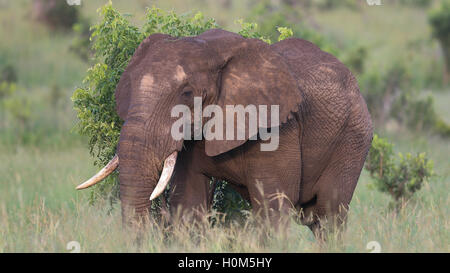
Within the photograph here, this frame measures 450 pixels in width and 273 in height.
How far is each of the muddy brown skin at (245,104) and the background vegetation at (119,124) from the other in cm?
35

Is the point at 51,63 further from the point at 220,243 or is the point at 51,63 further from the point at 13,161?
the point at 220,243

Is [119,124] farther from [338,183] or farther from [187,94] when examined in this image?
[338,183]

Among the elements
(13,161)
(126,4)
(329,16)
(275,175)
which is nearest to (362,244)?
(275,175)

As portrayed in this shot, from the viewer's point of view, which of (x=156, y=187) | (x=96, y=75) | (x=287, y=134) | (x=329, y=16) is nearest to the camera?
(x=156, y=187)

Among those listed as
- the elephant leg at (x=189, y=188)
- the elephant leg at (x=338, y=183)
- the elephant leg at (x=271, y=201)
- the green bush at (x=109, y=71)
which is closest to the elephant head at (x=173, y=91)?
the elephant leg at (x=271, y=201)

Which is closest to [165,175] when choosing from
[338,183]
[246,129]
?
[246,129]

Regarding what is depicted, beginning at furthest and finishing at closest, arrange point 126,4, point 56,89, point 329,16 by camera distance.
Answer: point 329,16
point 126,4
point 56,89

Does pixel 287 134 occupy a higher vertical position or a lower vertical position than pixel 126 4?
lower

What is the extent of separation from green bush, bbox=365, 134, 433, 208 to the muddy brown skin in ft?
7.92

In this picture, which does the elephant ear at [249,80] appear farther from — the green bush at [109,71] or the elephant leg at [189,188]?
the green bush at [109,71]

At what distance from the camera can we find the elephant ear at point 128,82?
559 cm

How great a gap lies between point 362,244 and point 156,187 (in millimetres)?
1739

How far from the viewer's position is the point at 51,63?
19672 millimetres
